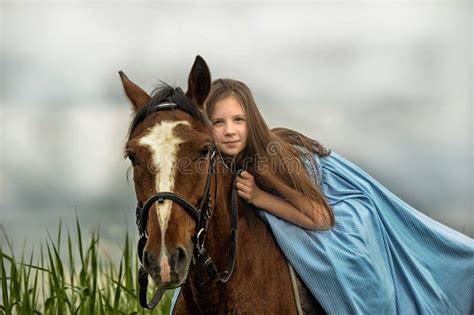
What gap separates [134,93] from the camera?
12.7 feet

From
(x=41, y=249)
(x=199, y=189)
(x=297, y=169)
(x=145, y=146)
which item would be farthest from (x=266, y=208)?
(x=41, y=249)

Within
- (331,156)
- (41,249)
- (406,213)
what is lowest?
(41,249)

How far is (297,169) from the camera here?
4.20 metres

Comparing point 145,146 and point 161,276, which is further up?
point 145,146

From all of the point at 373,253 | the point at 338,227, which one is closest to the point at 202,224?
the point at 338,227

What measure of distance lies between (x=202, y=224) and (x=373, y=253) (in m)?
1.29

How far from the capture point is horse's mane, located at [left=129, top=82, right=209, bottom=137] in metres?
3.60

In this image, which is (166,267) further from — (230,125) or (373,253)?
(373,253)

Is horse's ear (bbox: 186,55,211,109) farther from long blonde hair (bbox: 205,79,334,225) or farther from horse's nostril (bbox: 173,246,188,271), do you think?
horse's nostril (bbox: 173,246,188,271)

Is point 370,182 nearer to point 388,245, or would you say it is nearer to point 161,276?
point 388,245

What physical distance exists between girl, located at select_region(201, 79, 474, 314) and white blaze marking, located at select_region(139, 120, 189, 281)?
46 centimetres

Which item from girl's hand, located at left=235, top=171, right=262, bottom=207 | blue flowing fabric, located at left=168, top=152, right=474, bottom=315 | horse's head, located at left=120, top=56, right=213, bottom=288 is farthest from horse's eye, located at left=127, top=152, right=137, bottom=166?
blue flowing fabric, located at left=168, top=152, right=474, bottom=315

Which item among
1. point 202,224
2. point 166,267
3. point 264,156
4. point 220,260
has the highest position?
point 264,156

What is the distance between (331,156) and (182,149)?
157cm
